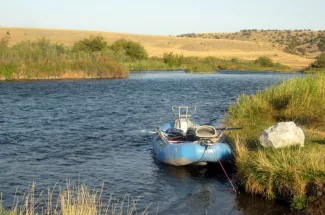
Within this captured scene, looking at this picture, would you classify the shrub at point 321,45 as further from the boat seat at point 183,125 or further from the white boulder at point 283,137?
the white boulder at point 283,137

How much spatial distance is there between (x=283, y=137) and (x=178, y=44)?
360 feet

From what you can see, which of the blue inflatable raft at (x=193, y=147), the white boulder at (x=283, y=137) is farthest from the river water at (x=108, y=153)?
the white boulder at (x=283, y=137)

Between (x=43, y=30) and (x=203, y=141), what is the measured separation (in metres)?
109

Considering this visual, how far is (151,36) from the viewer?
12938 centimetres

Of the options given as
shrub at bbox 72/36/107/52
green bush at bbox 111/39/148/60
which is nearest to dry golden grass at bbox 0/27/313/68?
green bush at bbox 111/39/148/60

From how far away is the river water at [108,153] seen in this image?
12.1m

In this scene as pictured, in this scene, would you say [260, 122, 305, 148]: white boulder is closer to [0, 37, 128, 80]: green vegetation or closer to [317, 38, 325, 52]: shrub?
[0, 37, 128, 80]: green vegetation

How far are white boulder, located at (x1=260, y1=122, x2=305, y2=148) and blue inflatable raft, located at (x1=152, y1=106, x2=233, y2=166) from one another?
156cm

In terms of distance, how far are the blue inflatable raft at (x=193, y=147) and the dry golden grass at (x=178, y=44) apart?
85.2 meters

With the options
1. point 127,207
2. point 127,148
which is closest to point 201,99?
point 127,148

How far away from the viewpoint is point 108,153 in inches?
659

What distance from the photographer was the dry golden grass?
104688 mm

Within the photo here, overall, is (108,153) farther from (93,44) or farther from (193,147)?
(93,44)

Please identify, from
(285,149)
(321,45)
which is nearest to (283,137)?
(285,149)
